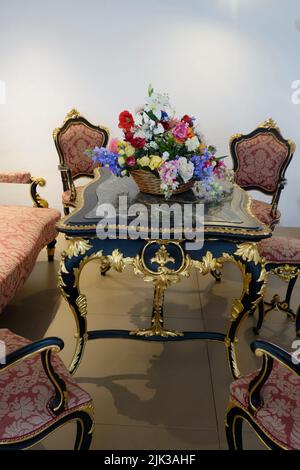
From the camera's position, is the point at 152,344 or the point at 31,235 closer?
the point at 152,344

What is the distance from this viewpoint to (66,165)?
3.32 m

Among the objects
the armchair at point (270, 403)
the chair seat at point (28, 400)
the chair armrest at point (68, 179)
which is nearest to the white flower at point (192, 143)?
the armchair at point (270, 403)

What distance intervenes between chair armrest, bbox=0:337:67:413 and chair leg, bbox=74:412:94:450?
0.42 ft

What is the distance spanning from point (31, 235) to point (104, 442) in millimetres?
1355

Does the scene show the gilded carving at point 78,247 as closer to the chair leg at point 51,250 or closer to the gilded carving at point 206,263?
the gilded carving at point 206,263

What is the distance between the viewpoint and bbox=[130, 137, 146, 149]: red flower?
5.78ft

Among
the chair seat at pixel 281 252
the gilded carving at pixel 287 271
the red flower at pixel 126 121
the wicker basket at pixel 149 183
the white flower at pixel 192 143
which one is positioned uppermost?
the red flower at pixel 126 121

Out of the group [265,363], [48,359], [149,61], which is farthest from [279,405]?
[149,61]

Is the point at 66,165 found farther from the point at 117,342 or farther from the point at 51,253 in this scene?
the point at 117,342

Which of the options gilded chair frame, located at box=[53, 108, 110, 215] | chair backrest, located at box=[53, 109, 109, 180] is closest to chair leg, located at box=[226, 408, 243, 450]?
gilded chair frame, located at box=[53, 108, 110, 215]

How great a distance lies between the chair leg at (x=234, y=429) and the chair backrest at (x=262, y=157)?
2.28 m

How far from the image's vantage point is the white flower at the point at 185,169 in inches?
67.1

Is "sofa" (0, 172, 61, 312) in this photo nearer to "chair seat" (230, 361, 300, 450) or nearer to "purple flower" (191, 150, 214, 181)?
"purple flower" (191, 150, 214, 181)

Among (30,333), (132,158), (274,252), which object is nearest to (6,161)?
(30,333)
